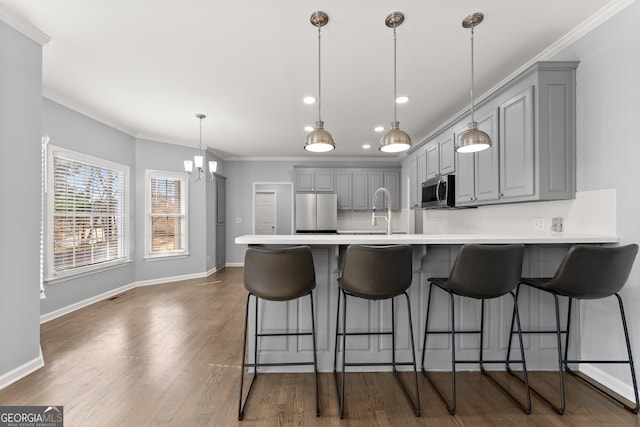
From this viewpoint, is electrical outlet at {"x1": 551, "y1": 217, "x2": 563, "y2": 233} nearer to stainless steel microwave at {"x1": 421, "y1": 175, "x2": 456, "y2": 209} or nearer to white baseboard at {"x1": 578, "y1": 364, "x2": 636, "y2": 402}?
white baseboard at {"x1": 578, "y1": 364, "x2": 636, "y2": 402}

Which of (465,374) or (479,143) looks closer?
(479,143)

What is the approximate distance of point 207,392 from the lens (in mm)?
1975

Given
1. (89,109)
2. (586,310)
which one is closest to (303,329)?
(586,310)

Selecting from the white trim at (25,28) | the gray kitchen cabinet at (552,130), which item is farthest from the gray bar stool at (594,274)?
the white trim at (25,28)

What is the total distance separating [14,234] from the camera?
6.88 ft

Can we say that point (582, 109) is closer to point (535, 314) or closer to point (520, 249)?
point (520, 249)

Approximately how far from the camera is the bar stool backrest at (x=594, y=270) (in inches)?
66.2

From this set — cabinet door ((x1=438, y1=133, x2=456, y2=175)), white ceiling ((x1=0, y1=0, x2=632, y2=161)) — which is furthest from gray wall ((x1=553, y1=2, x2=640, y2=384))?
cabinet door ((x1=438, y1=133, x2=456, y2=175))

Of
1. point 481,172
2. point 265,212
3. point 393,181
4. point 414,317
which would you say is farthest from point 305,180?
point 414,317

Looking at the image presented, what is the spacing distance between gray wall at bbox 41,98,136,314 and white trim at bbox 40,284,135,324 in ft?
0.13

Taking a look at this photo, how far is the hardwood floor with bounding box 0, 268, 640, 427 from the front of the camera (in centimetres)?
171

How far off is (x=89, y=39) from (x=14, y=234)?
1.60 m

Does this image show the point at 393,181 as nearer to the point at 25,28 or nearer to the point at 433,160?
the point at 433,160

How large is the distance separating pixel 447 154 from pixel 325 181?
3018 mm
